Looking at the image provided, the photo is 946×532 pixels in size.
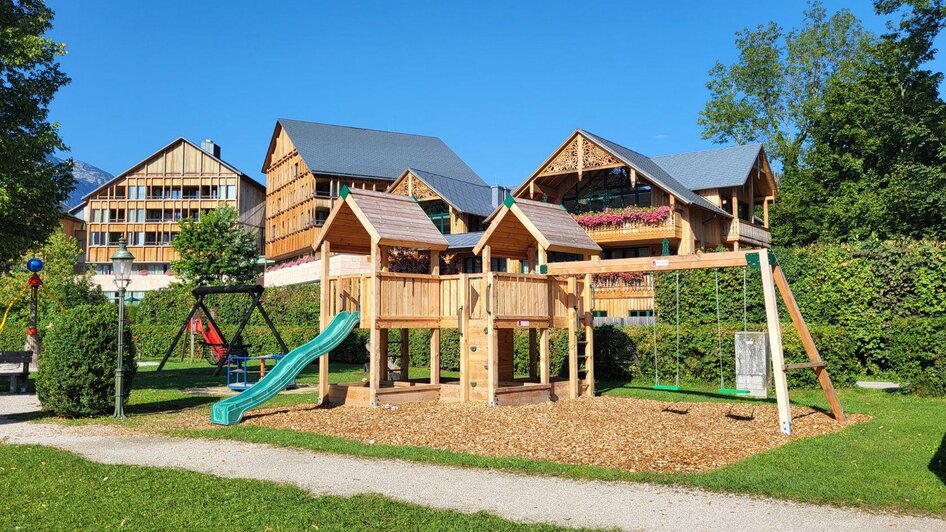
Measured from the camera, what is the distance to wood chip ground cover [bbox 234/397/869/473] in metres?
9.88

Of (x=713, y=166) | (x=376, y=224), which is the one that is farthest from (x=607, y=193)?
(x=376, y=224)

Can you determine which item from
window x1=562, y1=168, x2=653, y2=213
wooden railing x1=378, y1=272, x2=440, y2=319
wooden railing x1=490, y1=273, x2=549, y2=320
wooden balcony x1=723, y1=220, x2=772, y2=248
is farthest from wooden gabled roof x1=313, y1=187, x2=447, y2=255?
wooden balcony x1=723, y1=220, x2=772, y2=248

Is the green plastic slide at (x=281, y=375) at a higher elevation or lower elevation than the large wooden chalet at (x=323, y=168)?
lower

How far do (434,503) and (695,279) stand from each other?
17.8 meters

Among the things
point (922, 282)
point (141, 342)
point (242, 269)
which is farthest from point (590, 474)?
point (242, 269)

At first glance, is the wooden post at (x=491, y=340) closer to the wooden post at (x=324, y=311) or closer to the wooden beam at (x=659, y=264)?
the wooden beam at (x=659, y=264)

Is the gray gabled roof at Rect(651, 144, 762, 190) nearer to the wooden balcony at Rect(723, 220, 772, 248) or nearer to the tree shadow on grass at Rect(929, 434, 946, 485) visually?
the wooden balcony at Rect(723, 220, 772, 248)

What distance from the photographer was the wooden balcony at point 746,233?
120 feet

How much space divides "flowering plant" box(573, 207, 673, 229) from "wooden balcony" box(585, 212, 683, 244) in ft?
0.46

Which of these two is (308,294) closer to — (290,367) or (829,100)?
(290,367)

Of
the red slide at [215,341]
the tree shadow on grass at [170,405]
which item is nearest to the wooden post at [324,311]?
the tree shadow on grass at [170,405]

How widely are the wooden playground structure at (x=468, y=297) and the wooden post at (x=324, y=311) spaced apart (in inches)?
0.9

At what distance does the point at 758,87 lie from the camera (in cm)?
5125

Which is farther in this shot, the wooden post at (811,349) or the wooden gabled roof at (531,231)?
the wooden gabled roof at (531,231)
